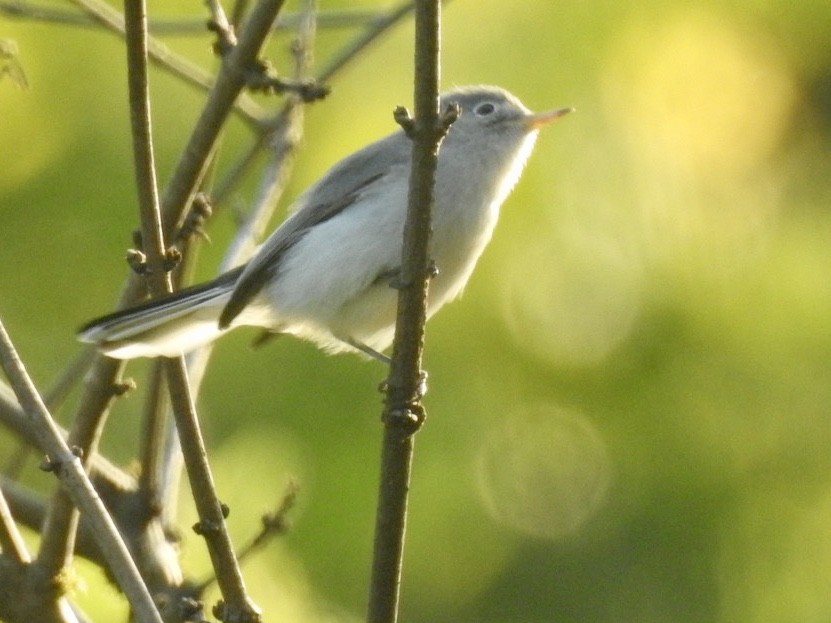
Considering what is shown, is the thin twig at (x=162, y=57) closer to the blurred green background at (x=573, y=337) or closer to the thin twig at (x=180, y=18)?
the thin twig at (x=180, y=18)

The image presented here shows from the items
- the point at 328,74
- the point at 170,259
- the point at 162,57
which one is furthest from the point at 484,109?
the point at 170,259

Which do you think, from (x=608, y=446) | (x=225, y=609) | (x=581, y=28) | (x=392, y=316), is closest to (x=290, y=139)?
(x=392, y=316)

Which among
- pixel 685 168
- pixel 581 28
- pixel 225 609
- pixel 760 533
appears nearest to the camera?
pixel 225 609

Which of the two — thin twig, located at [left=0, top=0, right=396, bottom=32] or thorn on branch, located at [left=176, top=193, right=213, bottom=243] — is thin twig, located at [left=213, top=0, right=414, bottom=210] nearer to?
thin twig, located at [left=0, top=0, right=396, bottom=32]

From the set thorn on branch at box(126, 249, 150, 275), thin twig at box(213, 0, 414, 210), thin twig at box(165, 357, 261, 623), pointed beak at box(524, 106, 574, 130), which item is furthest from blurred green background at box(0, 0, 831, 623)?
thorn on branch at box(126, 249, 150, 275)

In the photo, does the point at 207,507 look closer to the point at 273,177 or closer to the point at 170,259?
the point at 170,259

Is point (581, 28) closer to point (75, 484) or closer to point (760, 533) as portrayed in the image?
point (760, 533)

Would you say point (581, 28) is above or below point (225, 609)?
above
